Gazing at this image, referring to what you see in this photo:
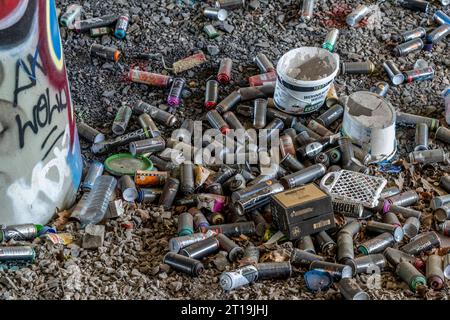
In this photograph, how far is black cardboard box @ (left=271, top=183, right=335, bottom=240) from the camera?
20.0 ft

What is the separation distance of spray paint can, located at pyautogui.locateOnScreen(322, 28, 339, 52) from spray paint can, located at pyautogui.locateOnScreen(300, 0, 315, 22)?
385 mm

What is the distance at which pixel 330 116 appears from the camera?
7691 millimetres

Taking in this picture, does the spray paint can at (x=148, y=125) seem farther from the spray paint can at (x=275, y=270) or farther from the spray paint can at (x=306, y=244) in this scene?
the spray paint can at (x=275, y=270)

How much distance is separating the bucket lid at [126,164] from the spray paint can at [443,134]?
285 centimetres

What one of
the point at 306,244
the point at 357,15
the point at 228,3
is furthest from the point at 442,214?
the point at 228,3

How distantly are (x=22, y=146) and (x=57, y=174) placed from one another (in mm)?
581

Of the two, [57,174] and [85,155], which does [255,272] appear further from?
[85,155]

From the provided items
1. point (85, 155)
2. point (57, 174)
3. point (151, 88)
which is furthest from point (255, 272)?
point (151, 88)

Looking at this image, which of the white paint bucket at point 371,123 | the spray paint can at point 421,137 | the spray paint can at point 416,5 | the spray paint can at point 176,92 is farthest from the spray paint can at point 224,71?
the spray paint can at point 416,5

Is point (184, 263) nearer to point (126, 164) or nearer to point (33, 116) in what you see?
point (33, 116)

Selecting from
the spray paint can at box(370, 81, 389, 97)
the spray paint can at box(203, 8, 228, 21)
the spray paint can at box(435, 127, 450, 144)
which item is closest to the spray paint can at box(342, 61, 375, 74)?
the spray paint can at box(370, 81, 389, 97)

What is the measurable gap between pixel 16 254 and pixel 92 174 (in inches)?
50.2

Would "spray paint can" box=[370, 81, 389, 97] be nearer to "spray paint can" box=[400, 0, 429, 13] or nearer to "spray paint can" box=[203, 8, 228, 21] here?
"spray paint can" box=[400, 0, 429, 13]

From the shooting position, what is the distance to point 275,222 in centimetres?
634
